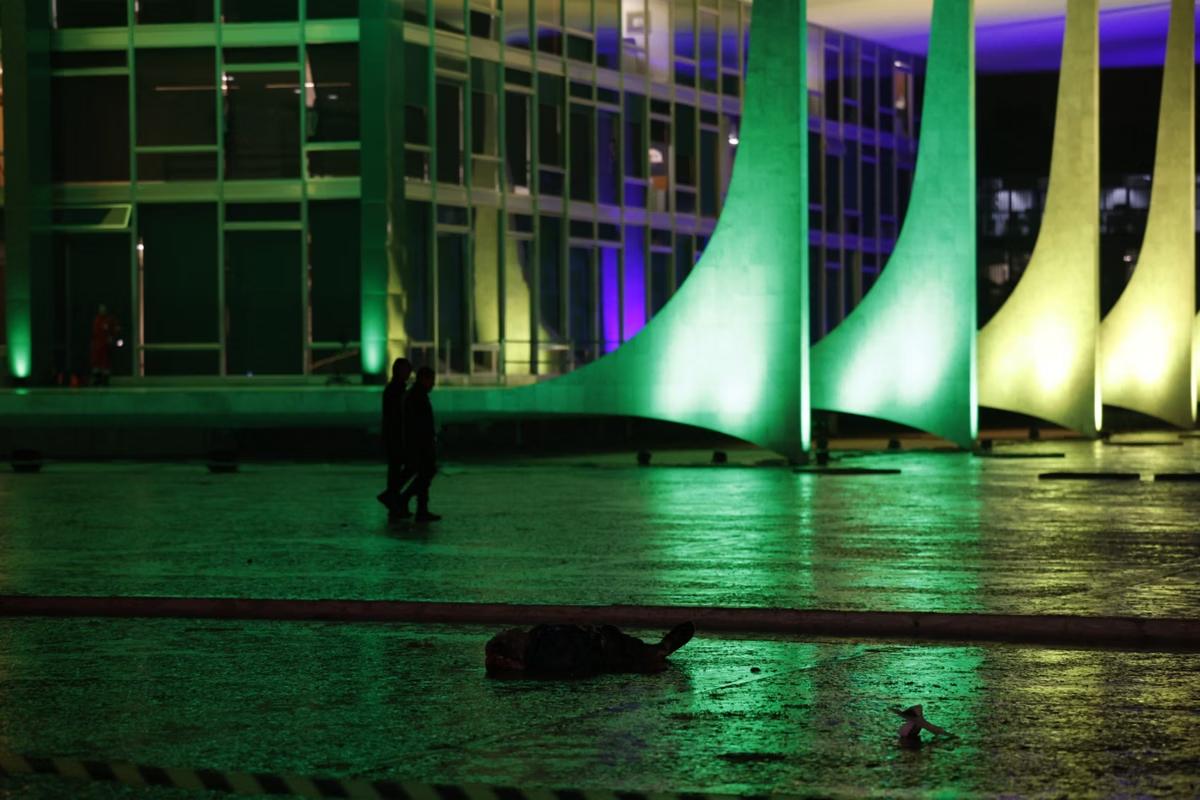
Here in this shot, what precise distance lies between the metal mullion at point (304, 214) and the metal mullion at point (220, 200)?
1432 mm

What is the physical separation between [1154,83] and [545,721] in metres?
59.4

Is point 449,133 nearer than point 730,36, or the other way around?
point 449,133

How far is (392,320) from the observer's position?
3491cm

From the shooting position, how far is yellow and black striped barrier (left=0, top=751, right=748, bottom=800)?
6379mm

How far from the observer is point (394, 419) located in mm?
18203

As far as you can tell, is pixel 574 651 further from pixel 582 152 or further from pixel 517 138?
pixel 582 152

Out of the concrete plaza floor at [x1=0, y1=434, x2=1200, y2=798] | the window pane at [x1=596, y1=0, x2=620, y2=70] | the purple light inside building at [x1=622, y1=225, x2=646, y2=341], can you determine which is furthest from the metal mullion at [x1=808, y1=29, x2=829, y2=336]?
the concrete plaza floor at [x1=0, y1=434, x2=1200, y2=798]

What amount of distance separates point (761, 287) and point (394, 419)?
10813 millimetres

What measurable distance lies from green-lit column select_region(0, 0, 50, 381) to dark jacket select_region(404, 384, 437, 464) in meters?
19.2

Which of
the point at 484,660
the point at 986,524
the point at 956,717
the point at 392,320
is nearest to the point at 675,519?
the point at 986,524

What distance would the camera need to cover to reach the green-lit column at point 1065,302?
36.9 metres

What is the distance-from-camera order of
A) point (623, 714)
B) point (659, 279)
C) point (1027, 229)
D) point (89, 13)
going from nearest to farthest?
point (623, 714) < point (89, 13) < point (659, 279) < point (1027, 229)

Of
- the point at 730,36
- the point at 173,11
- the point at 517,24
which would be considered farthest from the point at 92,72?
the point at 730,36

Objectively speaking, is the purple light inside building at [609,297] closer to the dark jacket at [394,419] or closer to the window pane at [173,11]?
the window pane at [173,11]
